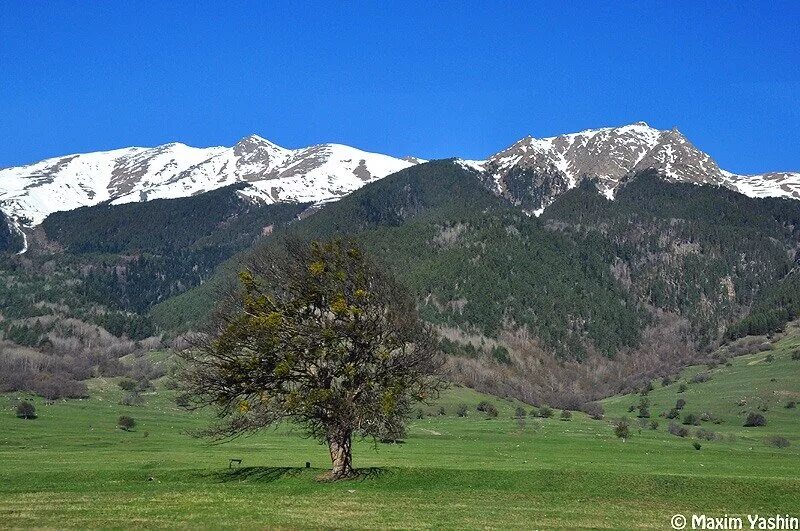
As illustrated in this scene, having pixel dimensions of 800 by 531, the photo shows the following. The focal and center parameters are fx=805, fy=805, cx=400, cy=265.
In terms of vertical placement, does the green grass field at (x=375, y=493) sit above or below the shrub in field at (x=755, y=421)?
above

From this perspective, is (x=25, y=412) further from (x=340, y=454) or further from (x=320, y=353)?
(x=320, y=353)

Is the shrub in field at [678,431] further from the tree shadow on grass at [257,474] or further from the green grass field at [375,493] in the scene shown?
the tree shadow on grass at [257,474]

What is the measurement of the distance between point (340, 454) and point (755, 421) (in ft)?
507

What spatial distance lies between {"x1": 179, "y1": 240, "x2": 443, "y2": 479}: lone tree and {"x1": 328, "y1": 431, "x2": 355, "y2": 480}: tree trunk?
0.19ft

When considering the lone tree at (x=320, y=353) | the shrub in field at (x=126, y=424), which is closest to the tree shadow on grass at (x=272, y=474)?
the lone tree at (x=320, y=353)

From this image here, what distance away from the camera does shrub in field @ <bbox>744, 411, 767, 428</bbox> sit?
176 meters

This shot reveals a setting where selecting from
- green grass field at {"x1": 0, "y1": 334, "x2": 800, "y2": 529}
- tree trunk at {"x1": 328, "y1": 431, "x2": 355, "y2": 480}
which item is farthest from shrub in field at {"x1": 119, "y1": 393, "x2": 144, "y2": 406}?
tree trunk at {"x1": 328, "y1": 431, "x2": 355, "y2": 480}

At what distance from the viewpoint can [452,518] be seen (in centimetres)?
3472

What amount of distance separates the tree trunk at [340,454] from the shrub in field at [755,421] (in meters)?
153

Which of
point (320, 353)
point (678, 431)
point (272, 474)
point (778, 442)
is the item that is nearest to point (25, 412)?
point (272, 474)

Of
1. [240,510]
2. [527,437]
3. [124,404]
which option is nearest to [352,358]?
[240,510]

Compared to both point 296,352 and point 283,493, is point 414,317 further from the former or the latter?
point 283,493

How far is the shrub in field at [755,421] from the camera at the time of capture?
17600 cm

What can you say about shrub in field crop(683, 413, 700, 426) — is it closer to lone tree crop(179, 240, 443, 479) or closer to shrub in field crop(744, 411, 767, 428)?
shrub in field crop(744, 411, 767, 428)
